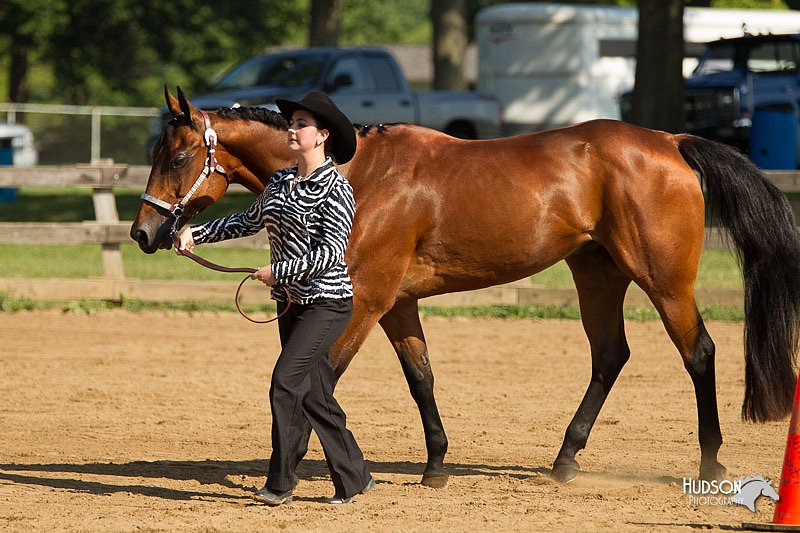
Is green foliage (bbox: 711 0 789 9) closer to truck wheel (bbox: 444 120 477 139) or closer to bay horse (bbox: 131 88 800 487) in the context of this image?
truck wheel (bbox: 444 120 477 139)

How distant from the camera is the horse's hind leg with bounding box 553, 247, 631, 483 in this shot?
Answer: 6.04 meters

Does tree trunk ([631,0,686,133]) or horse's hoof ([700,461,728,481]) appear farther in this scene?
tree trunk ([631,0,686,133])

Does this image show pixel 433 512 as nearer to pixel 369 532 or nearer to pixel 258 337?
pixel 369 532

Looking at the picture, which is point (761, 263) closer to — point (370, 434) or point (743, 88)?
point (370, 434)

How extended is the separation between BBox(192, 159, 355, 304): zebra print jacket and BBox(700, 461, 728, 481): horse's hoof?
6.94 ft

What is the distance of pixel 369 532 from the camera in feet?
15.0

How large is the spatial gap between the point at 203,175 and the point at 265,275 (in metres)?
0.92

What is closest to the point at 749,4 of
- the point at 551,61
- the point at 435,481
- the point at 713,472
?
the point at 551,61

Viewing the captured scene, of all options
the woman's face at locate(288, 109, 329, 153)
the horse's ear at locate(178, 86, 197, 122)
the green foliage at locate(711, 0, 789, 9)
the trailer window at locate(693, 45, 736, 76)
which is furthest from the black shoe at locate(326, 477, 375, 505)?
the green foliage at locate(711, 0, 789, 9)

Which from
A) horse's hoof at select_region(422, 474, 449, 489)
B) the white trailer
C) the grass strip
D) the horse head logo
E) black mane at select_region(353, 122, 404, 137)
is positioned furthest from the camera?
the white trailer

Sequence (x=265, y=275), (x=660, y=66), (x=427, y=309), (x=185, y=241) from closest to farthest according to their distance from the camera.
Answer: (x=265, y=275), (x=185, y=241), (x=427, y=309), (x=660, y=66)

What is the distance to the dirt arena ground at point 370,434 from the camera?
490cm

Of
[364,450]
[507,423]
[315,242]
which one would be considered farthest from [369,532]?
[507,423]

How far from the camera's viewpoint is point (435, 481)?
18.0 ft
